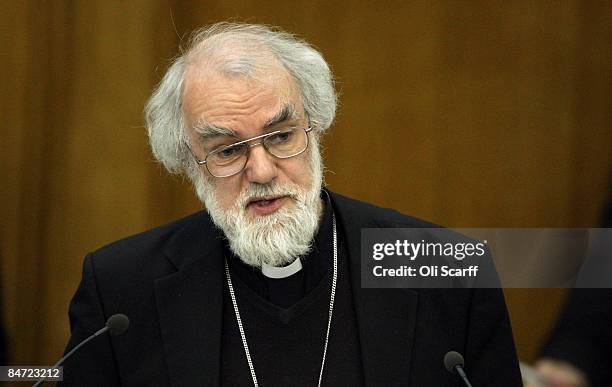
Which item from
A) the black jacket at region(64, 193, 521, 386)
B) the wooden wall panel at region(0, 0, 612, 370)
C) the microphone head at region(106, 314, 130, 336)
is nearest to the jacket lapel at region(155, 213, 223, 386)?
Answer: the black jacket at region(64, 193, 521, 386)

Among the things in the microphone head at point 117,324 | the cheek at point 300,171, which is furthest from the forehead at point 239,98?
the microphone head at point 117,324

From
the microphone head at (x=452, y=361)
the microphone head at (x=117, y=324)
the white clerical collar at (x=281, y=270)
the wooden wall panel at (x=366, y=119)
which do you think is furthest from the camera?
the wooden wall panel at (x=366, y=119)

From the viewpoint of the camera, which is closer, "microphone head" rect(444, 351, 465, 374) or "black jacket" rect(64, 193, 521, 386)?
"microphone head" rect(444, 351, 465, 374)

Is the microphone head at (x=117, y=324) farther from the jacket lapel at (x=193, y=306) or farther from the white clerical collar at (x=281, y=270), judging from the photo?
the white clerical collar at (x=281, y=270)

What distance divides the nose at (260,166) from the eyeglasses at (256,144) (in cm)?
2

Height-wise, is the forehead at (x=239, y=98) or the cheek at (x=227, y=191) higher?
the forehead at (x=239, y=98)

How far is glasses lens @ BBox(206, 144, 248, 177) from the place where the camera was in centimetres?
295

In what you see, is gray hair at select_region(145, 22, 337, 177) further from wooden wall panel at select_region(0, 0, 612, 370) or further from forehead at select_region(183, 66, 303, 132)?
wooden wall panel at select_region(0, 0, 612, 370)

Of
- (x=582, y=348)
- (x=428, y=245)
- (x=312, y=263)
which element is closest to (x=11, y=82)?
(x=312, y=263)

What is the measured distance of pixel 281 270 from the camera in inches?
124

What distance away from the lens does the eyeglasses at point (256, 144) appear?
2924 mm

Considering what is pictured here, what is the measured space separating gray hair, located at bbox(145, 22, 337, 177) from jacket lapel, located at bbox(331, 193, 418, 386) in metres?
0.48

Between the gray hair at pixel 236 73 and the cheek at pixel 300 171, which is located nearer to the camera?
the cheek at pixel 300 171

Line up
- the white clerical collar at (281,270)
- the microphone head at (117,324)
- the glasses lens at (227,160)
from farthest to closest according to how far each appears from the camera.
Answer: the white clerical collar at (281,270) < the glasses lens at (227,160) < the microphone head at (117,324)
